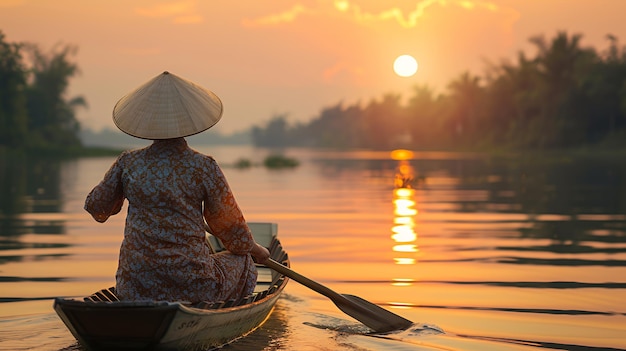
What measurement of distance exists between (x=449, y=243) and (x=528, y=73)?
5989 centimetres

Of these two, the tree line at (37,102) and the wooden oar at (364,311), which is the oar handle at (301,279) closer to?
the wooden oar at (364,311)

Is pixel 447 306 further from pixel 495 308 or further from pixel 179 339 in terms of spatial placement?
pixel 179 339

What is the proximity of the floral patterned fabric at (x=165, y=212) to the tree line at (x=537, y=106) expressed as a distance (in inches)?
1904

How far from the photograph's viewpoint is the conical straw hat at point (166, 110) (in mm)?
4773

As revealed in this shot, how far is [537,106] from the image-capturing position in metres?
63.2

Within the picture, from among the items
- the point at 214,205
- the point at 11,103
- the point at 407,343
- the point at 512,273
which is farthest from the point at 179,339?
Answer: the point at 11,103

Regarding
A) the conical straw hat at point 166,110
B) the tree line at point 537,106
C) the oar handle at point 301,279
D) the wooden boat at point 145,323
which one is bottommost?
the wooden boat at point 145,323

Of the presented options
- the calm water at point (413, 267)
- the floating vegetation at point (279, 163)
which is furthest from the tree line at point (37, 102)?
the calm water at point (413, 267)

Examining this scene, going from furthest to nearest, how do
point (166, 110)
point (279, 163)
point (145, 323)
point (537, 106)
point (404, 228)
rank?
point (537, 106), point (279, 163), point (404, 228), point (166, 110), point (145, 323)

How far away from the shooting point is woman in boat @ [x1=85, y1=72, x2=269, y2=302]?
15.5 feet

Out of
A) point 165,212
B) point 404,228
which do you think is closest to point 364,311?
point 165,212

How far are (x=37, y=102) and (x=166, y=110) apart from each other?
68.9 metres

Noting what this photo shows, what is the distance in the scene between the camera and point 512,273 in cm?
795

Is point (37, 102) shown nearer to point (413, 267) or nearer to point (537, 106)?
point (537, 106)
